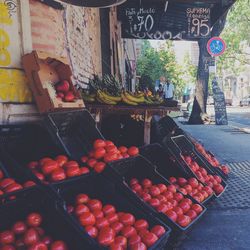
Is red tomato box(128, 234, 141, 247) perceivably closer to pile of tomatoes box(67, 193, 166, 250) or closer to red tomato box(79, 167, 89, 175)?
pile of tomatoes box(67, 193, 166, 250)

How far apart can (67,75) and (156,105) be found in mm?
1524

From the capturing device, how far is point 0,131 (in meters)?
3.40

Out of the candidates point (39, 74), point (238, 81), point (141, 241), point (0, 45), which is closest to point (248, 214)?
point (141, 241)

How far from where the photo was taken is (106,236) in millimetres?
2438

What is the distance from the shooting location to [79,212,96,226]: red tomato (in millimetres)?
2559

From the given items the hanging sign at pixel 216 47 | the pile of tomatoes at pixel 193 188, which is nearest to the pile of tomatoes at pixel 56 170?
the pile of tomatoes at pixel 193 188

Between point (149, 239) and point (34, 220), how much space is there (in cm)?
86

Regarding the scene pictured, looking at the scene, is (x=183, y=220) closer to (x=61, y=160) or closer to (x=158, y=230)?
(x=158, y=230)

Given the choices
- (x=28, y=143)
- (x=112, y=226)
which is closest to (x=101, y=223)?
(x=112, y=226)

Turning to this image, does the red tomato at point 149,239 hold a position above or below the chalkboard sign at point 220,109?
above

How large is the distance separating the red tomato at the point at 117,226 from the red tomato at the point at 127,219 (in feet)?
0.15

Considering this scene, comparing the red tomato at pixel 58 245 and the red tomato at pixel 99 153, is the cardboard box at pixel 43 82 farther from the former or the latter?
the red tomato at pixel 58 245

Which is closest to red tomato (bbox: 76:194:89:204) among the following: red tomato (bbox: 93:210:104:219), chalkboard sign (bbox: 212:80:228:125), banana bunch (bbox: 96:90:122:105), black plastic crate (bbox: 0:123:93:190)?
red tomato (bbox: 93:210:104:219)

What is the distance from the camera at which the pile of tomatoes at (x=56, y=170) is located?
9.70 feet
